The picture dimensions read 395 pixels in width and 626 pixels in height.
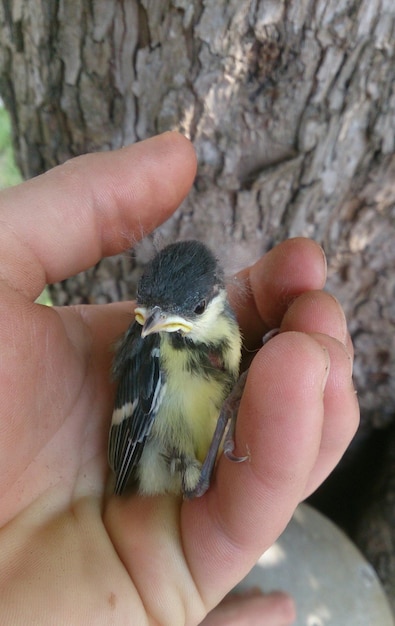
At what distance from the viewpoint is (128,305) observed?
1.67 metres

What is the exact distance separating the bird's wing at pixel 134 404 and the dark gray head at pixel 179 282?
0.39 ft

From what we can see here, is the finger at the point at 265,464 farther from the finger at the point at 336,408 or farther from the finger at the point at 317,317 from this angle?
the finger at the point at 317,317

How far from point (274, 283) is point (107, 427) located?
1.92 ft

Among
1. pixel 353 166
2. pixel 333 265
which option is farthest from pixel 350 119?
pixel 333 265

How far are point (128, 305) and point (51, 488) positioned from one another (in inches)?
23.9

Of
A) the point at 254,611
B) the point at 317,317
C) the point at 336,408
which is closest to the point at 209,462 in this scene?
the point at 336,408

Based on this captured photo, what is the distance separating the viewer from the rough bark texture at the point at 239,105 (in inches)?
55.2

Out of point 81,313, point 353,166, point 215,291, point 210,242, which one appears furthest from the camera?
point 210,242

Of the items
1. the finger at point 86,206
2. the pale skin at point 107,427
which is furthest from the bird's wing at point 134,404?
the finger at point 86,206

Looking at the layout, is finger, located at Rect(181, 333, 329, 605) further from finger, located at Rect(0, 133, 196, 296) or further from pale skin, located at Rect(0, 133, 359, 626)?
finger, located at Rect(0, 133, 196, 296)

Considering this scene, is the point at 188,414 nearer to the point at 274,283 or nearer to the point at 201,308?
the point at 201,308

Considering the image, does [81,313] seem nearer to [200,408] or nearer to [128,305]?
[128,305]

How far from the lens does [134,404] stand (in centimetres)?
125

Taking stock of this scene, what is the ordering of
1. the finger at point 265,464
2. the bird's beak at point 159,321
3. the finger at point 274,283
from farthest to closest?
the finger at point 274,283 < the bird's beak at point 159,321 < the finger at point 265,464
